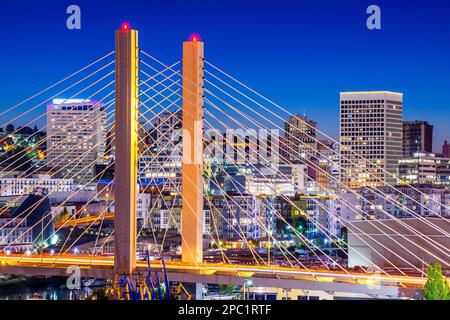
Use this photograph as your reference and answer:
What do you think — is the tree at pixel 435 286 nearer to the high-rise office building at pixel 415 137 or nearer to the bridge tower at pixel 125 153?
the bridge tower at pixel 125 153

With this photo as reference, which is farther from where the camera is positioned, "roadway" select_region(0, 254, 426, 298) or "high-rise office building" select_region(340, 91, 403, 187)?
"high-rise office building" select_region(340, 91, 403, 187)

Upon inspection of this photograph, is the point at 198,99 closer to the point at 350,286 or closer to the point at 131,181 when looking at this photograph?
the point at 131,181

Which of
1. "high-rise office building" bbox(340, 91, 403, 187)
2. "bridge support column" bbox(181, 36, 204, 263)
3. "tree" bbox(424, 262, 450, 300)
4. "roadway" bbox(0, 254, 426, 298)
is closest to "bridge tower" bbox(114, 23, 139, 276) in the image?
"roadway" bbox(0, 254, 426, 298)

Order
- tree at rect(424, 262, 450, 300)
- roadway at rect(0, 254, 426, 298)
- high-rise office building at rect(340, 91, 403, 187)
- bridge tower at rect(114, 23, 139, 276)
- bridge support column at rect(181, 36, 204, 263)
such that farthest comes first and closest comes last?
high-rise office building at rect(340, 91, 403, 187), bridge support column at rect(181, 36, 204, 263), bridge tower at rect(114, 23, 139, 276), roadway at rect(0, 254, 426, 298), tree at rect(424, 262, 450, 300)

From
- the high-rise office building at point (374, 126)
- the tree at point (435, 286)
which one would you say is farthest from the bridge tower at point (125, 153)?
the high-rise office building at point (374, 126)

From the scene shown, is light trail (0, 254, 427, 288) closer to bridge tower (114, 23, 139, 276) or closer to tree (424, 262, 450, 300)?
bridge tower (114, 23, 139, 276)
